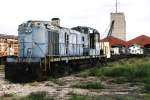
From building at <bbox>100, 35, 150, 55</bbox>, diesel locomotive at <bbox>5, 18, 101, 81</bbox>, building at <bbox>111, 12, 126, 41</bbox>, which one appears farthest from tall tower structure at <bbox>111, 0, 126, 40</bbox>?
diesel locomotive at <bbox>5, 18, 101, 81</bbox>

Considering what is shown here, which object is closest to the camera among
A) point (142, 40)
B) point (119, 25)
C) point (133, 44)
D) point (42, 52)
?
point (42, 52)

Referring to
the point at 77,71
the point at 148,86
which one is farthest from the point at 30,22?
the point at 148,86

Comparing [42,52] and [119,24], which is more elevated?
[119,24]

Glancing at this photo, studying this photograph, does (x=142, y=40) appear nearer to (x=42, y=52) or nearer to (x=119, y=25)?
(x=119, y=25)

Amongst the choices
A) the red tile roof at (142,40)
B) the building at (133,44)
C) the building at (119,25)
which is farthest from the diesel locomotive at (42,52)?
the building at (119,25)

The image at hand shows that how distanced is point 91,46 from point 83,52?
2.04 meters

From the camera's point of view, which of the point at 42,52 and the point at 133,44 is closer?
the point at 42,52

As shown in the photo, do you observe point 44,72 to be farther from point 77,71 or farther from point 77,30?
point 77,30

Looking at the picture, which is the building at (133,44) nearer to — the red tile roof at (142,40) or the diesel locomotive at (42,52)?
the red tile roof at (142,40)

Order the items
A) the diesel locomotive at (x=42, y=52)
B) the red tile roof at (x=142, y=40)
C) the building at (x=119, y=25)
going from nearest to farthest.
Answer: the diesel locomotive at (x=42, y=52), the red tile roof at (x=142, y=40), the building at (x=119, y=25)

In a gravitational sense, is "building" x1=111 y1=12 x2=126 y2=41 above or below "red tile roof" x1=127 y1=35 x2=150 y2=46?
above

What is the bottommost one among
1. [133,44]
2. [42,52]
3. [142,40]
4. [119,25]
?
[42,52]

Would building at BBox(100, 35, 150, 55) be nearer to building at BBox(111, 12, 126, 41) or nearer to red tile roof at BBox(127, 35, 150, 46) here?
red tile roof at BBox(127, 35, 150, 46)

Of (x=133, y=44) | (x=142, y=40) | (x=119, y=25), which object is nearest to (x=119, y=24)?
(x=119, y=25)
